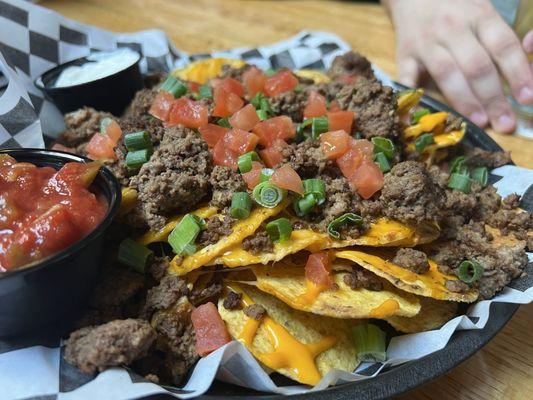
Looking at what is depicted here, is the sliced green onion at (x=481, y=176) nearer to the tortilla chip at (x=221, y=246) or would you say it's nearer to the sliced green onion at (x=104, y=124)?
the tortilla chip at (x=221, y=246)

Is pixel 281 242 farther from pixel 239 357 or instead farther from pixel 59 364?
pixel 59 364

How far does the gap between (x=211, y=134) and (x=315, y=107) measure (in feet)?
1.71

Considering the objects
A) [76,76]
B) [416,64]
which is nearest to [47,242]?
[76,76]

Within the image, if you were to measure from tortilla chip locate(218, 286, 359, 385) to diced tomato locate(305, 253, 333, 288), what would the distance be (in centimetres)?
14

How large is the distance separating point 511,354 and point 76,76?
2393 millimetres

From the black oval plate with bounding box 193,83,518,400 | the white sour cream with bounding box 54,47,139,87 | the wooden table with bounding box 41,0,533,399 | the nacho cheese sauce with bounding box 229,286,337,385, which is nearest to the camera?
the black oval plate with bounding box 193,83,518,400

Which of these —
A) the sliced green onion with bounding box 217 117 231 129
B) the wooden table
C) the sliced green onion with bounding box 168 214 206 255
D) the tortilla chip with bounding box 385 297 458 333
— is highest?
the sliced green onion with bounding box 217 117 231 129

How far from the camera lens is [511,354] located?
1.85 m

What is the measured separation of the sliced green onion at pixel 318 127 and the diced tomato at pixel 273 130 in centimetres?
9

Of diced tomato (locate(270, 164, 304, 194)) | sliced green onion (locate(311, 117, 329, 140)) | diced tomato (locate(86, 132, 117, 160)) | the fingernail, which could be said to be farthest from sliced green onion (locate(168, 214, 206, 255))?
the fingernail

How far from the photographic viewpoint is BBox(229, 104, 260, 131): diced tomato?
84.0 inches

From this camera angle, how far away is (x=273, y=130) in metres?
2.15

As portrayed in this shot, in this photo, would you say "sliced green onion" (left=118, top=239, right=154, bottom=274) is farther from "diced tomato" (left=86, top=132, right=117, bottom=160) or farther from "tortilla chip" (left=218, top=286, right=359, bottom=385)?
"diced tomato" (left=86, top=132, right=117, bottom=160)

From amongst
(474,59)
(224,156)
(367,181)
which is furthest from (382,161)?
(474,59)
